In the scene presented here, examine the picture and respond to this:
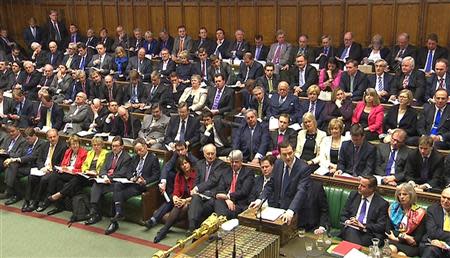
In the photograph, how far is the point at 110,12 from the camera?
12.1 m

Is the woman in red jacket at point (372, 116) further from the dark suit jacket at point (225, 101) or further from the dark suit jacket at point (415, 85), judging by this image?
the dark suit jacket at point (225, 101)

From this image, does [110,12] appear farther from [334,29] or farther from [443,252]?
[443,252]

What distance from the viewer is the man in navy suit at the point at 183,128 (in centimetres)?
714

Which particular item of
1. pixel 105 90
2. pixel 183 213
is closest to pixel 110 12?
pixel 105 90

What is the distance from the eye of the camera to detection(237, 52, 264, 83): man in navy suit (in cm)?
878

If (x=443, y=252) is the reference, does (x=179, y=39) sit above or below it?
above

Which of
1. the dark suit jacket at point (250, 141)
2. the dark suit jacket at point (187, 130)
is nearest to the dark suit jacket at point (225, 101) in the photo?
the dark suit jacket at point (187, 130)

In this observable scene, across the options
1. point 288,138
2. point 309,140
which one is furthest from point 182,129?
point 309,140

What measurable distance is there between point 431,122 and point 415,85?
1.09m

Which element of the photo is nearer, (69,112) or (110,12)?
(69,112)

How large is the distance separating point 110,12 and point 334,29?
17.7ft

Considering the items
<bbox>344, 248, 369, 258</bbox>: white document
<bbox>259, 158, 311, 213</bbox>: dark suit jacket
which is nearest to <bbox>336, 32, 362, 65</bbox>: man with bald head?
<bbox>259, 158, 311, 213</bbox>: dark suit jacket

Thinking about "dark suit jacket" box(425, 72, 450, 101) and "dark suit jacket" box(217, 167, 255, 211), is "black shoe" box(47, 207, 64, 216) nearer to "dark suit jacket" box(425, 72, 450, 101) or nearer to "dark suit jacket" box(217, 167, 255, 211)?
"dark suit jacket" box(217, 167, 255, 211)

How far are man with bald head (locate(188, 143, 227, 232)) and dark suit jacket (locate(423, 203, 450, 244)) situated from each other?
7.64 feet
